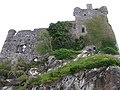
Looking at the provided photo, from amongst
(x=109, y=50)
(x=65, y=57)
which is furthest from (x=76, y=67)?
(x=109, y=50)

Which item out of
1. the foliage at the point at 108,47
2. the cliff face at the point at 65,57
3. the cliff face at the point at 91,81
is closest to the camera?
the cliff face at the point at 91,81

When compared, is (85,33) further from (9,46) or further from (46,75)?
(46,75)

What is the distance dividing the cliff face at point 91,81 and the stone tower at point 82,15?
14.9 metres

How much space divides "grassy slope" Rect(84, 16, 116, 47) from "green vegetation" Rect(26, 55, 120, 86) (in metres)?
10.0

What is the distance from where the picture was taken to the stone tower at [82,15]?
176 feet

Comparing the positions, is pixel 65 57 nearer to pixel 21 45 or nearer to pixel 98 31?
pixel 98 31

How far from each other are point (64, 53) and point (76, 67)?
26.7 feet

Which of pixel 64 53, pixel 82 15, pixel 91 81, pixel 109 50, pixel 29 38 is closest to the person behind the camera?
pixel 91 81

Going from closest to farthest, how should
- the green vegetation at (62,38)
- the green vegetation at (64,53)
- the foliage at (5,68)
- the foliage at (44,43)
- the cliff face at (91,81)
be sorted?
1. the cliff face at (91,81)
2. the foliage at (5,68)
3. the green vegetation at (64,53)
4. the green vegetation at (62,38)
5. the foliage at (44,43)

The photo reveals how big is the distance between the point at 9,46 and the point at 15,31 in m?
2.91

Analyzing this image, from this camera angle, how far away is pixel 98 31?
173 ft

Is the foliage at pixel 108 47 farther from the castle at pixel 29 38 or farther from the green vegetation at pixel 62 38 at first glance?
the castle at pixel 29 38

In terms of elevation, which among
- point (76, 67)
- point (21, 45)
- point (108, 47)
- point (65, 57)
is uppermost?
point (21, 45)

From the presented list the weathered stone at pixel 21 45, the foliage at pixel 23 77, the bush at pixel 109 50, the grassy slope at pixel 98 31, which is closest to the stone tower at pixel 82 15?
the grassy slope at pixel 98 31
